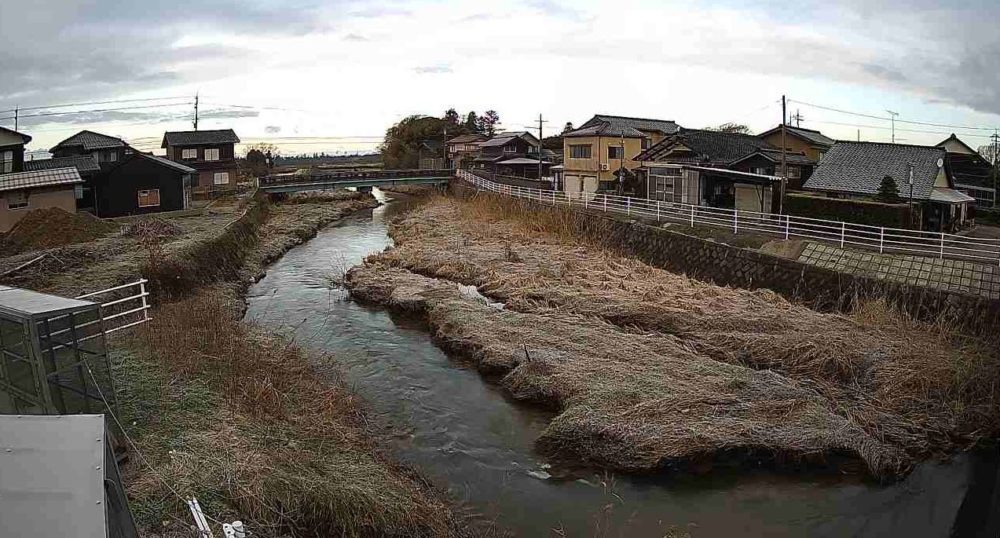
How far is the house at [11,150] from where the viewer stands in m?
26.8

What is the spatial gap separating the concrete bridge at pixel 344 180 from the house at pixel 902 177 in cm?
2927

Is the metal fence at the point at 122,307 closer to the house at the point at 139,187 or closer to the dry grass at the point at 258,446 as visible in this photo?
the dry grass at the point at 258,446

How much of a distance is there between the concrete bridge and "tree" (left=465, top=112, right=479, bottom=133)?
1526 inches

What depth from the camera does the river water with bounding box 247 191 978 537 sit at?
27.0 ft

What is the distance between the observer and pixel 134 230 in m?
23.3

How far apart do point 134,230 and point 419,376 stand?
50.6 ft

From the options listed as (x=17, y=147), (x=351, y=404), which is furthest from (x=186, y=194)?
(x=351, y=404)

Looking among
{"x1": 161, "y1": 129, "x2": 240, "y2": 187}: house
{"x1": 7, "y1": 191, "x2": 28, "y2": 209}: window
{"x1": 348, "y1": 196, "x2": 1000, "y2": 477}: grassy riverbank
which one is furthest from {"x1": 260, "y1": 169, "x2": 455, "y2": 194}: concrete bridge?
{"x1": 348, "y1": 196, "x2": 1000, "y2": 477}: grassy riverbank

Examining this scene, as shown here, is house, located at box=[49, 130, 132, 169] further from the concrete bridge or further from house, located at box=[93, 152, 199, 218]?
the concrete bridge

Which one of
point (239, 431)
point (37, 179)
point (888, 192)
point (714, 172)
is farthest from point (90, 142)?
point (888, 192)

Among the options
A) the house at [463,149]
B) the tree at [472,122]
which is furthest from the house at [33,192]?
the tree at [472,122]

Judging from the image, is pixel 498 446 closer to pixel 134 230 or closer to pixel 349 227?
pixel 134 230

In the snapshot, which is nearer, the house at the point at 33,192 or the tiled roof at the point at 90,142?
the house at the point at 33,192

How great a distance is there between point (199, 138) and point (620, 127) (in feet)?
99.5
